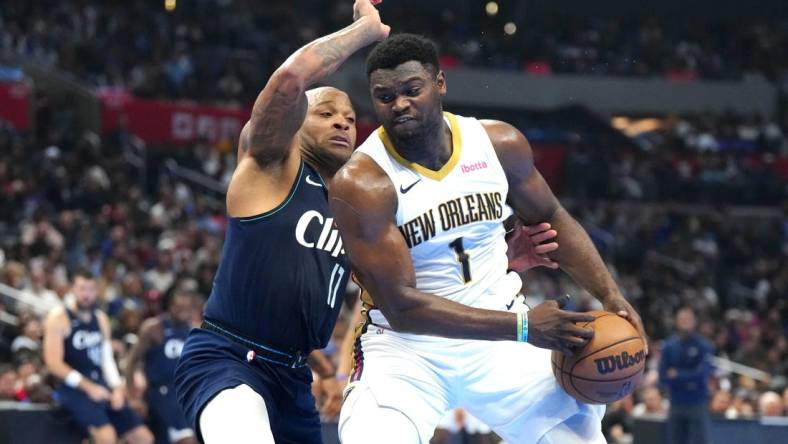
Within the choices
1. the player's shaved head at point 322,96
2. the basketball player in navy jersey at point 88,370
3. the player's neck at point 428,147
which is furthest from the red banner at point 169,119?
the player's neck at point 428,147

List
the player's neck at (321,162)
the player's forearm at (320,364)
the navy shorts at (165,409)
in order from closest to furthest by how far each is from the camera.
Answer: the player's neck at (321,162) → the player's forearm at (320,364) → the navy shorts at (165,409)

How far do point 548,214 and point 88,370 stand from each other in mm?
6516

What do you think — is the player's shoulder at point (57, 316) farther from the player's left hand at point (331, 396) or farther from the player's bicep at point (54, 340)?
the player's left hand at point (331, 396)

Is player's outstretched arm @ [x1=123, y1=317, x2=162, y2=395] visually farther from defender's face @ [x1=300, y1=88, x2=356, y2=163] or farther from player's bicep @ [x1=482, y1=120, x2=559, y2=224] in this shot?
player's bicep @ [x1=482, y1=120, x2=559, y2=224]

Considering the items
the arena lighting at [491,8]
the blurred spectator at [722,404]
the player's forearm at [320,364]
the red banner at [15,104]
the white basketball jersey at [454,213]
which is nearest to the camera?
the white basketball jersey at [454,213]

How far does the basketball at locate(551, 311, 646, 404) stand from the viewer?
17.0 feet

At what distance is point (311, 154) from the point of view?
6047 mm

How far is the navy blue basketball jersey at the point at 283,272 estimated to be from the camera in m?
5.44

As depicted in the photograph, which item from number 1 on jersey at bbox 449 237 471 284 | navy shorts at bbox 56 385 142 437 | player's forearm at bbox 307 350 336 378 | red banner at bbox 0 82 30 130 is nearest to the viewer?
number 1 on jersey at bbox 449 237 471 284

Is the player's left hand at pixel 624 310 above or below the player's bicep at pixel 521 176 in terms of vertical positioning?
below

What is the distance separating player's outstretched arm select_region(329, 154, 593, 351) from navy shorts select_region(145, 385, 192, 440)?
6.60 m

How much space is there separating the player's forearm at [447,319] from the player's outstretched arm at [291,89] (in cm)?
86

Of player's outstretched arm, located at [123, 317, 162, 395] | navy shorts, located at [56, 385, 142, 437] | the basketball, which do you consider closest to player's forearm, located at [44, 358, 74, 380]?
navy shorts, located at [56, 385, 142, 437]

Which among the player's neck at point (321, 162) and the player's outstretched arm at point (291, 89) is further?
the player's neck at point (321, 162)
